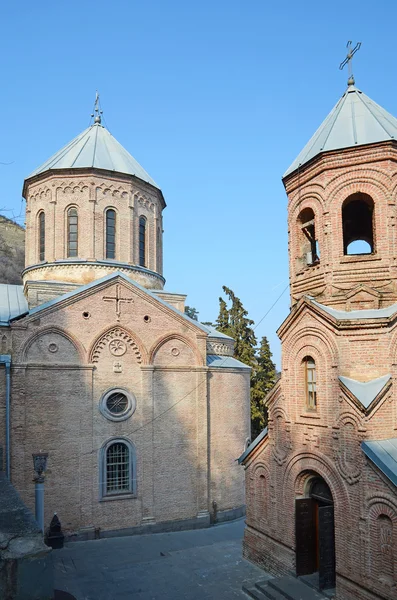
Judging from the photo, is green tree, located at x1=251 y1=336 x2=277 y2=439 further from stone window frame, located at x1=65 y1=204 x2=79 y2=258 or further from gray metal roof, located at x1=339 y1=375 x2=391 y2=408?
gray metal roof, located at x1=339 y1=375 x2=391 y2=408

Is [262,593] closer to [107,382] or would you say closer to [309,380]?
[309,380]

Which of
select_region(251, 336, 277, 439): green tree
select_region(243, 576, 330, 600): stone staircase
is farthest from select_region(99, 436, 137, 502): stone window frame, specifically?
select_region(251, 336, 277, 439): green tree

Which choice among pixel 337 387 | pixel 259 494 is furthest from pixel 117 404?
pixel 337 387

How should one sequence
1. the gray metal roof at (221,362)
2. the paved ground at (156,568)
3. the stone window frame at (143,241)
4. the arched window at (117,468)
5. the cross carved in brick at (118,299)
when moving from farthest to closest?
1. the stone window frame at (143,241)
2. the gray metal roof at (221,362)
3. the cross carved in brick at (118,299)
4. the arched window at (117,468)
5. the paved ground at (156,568)

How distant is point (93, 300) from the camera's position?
16.8 m

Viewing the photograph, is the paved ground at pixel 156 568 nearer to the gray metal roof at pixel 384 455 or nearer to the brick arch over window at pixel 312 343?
the gray metal roof at pixel 384 455

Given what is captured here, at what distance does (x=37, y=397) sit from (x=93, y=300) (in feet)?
11.8

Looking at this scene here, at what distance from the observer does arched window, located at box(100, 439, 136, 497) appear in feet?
53.1

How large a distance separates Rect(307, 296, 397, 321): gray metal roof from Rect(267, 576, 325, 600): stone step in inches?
224

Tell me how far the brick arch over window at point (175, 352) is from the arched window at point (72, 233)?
5.81 meters

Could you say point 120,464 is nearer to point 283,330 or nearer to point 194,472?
point 194,472

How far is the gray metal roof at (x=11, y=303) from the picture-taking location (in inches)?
646

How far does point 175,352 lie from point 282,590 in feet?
29.4

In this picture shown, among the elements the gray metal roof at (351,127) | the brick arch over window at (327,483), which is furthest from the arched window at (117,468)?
the gray metal roof at (351,127)
